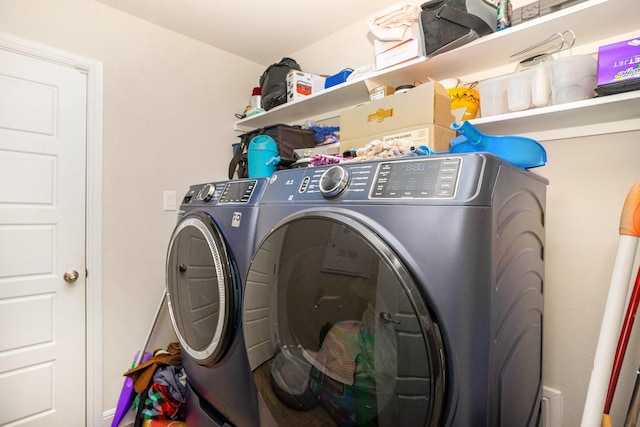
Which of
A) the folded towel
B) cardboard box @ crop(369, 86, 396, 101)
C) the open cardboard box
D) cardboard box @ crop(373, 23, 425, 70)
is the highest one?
the folded towel

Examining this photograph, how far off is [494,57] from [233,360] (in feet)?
5.39

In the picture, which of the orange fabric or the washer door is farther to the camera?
the orange fabric

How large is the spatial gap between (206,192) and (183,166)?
1.06 metres

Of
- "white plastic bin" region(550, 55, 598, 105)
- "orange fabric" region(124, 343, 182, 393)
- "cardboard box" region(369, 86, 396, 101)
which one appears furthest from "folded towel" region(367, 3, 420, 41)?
"orange fabric" region(124, 343, 182, 393)

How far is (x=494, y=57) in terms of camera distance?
4.89 ft

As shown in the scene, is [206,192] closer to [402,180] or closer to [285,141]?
[285,141]

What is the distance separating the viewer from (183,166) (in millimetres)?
2350

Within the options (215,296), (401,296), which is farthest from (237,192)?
(401,296)

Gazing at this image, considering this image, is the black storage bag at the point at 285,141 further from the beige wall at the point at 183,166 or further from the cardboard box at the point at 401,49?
the cardboard box at the point at 401,49

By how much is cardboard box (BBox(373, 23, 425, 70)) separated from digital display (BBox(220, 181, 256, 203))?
0.94 metres

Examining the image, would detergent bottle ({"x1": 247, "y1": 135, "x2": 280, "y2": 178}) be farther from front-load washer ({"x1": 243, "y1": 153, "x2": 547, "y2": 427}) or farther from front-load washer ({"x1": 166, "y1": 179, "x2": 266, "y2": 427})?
front-load washer ({"x1": 243, "y1": 153, "x2": 547, "y2": 427})

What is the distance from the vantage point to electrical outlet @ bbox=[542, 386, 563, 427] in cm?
135

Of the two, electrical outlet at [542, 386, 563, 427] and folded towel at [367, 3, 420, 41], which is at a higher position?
folded towel at [367, 3, 420, 41]

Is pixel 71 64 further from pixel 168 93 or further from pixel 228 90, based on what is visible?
pixel 228 90
